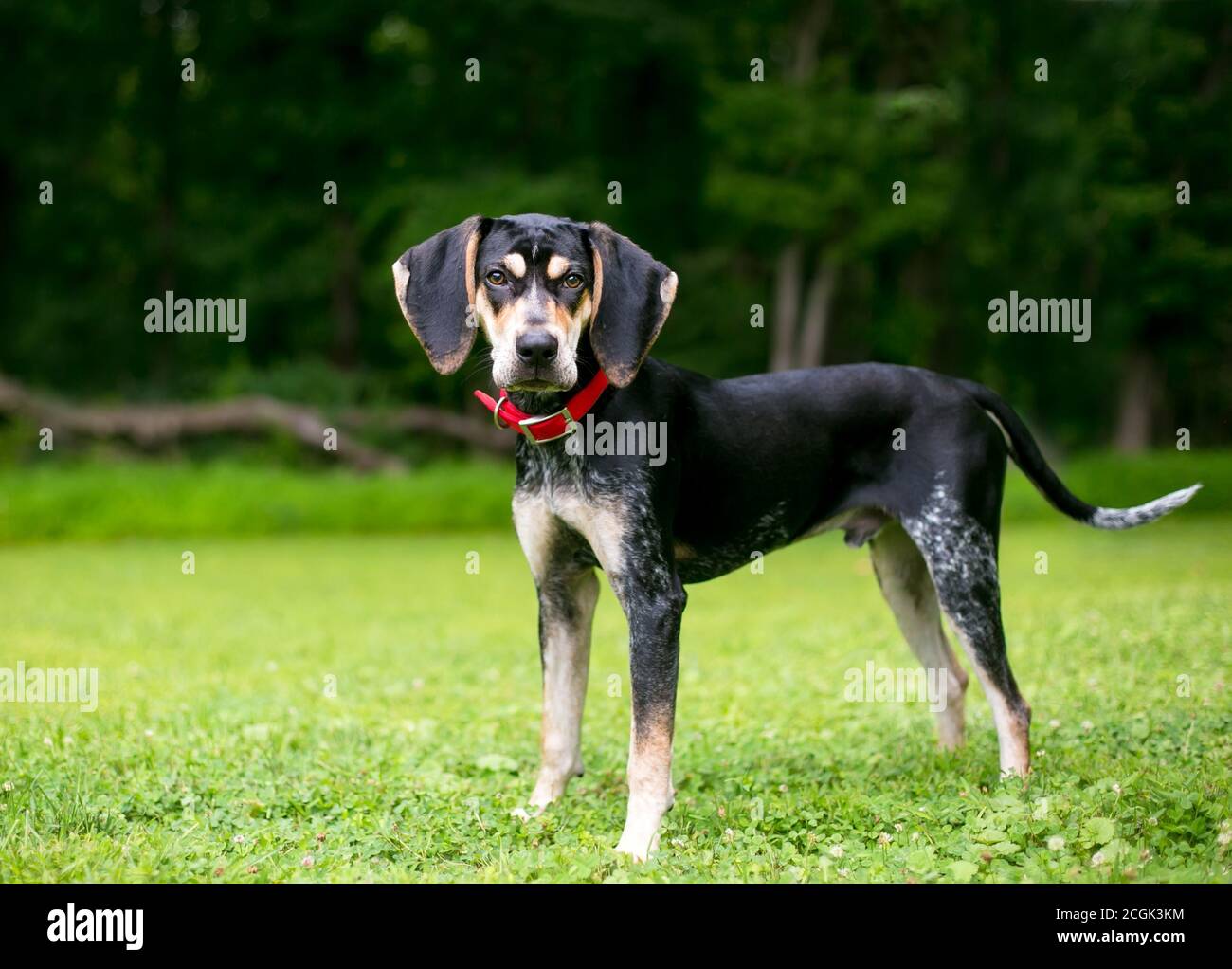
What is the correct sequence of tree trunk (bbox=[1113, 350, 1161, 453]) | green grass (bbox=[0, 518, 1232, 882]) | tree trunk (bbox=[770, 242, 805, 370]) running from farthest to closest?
tree trunk (bbox=[1113, 350, 1161, 453]) → tree trunk (bbox=[770, 242, 805, 370]) → green grass (bbox=[0, 518, 1232, 882])

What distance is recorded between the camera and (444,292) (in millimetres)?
5629

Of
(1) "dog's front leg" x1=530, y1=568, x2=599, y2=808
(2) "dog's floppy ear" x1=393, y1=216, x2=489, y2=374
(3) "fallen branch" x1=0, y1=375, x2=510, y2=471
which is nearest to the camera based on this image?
(2) "dog's floppy ear" x1=393, y1=216, x2=489, y2=374

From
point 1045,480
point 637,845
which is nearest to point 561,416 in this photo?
point 637,845

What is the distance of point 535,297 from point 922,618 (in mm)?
2939

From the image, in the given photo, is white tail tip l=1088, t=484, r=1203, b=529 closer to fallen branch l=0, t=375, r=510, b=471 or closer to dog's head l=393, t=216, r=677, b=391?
dog's head l=393, t=216, r=677, b=391

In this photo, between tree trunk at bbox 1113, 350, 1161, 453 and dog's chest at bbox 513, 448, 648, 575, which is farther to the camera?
tree trunk at bbox 1113, 350, 1161, 453

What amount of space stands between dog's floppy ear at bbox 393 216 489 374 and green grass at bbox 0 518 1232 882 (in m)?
2.09

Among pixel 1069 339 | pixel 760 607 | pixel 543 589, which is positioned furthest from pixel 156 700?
pixel 1069 339

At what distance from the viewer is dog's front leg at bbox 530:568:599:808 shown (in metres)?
6.11

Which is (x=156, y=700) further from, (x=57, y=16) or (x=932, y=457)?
(x=57, y=16)

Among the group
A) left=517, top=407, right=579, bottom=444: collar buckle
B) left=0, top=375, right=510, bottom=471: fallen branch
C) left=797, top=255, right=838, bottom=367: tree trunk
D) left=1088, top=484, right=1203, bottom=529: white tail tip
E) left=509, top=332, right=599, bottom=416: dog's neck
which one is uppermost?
left=797, top=255, right=838, bottom=367: tree trunk

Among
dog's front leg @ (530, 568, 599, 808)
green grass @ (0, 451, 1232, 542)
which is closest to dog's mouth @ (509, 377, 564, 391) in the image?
dog's front leg @ (530, 568, 599, 808)
